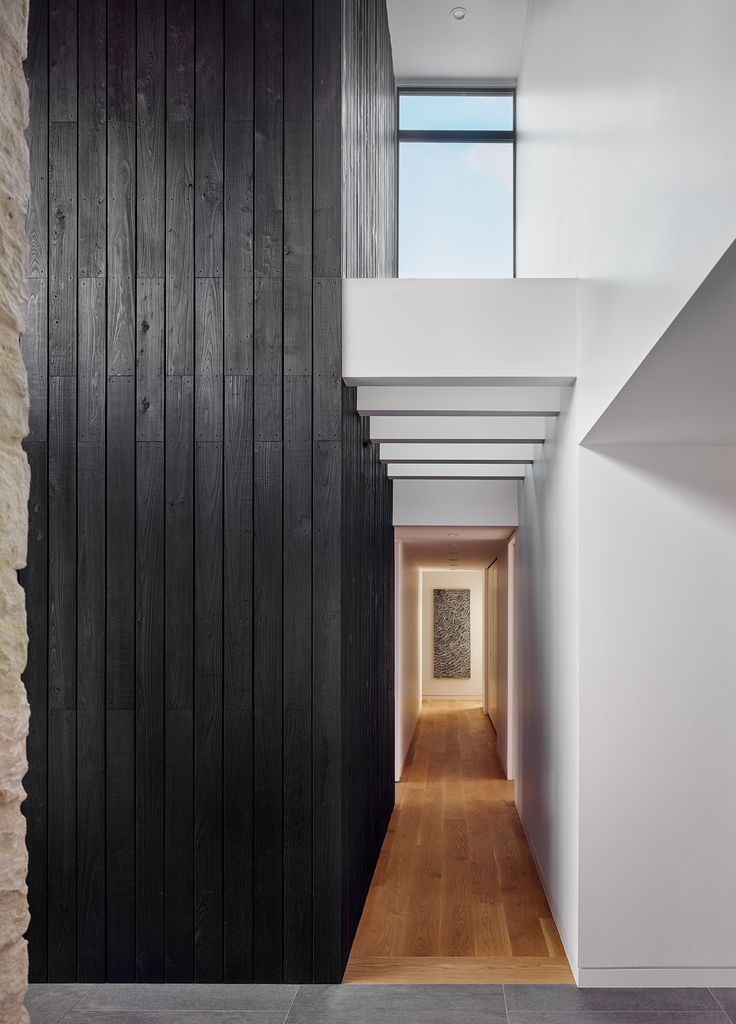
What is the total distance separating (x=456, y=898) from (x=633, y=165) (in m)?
3.86

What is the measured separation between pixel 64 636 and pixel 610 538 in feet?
7.53

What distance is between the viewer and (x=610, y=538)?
3557 millimetres

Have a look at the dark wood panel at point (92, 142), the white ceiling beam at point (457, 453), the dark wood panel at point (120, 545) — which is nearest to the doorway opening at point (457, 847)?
the dark wood panel at point (120, 545)

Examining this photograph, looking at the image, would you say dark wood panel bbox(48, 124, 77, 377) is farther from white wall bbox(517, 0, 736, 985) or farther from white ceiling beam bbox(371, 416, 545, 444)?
white wall bbox(517, 0, 736, 985)

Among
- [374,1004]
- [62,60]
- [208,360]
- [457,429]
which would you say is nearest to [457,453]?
[457,429]

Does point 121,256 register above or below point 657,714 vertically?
above

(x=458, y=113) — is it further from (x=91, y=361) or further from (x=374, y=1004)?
(x=374, y=1004)

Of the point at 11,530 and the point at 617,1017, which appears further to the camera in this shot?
the point at 617,1017

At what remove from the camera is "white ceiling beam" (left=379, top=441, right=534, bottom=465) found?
5199 mm

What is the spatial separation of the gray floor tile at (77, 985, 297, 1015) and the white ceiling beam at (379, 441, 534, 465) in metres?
2.97

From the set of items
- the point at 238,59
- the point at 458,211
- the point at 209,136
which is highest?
the point at 458,211

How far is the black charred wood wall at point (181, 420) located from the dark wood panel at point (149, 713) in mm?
12

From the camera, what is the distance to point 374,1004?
3293mm

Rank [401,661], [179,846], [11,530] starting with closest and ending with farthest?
[11,530]
[179,846]
[401,661]
